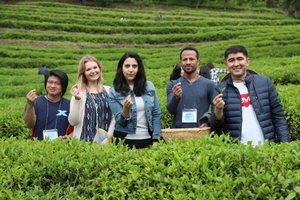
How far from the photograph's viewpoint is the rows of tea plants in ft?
54.3

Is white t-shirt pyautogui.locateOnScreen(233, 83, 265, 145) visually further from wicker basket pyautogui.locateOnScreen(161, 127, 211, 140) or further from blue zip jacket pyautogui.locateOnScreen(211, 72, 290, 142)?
wicker basket pyautogui.locateOnScreen(161, 127, 211, 140)

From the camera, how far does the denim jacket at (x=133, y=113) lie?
3.95 meters

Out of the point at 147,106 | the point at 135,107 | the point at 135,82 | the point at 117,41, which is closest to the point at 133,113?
the point at 135,107

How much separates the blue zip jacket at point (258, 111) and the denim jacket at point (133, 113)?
0.78 metres

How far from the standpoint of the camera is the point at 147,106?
4.04m

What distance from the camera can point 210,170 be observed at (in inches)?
99.5

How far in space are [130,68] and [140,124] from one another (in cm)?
74

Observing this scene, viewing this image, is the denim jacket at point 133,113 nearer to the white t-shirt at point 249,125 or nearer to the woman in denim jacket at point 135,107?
the woman in denim jacket at point 135,107

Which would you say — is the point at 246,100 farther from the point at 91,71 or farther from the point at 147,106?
the point at 91,71

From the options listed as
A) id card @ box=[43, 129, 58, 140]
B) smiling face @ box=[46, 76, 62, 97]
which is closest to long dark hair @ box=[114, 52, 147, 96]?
smiling face @ box=[46, 76, 62, 97]

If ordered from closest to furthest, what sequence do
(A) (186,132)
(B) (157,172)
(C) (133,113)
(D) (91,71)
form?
(B) (157,172) < (A) (186,132) < (C) (133,113) < (D) (91,71)

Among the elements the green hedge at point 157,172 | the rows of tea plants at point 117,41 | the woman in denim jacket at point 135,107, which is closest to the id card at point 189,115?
the woman in denim jacket at point 135,107

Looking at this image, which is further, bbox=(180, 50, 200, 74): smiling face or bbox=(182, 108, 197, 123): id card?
bbox=(180, 50, 200, 74): smiling face

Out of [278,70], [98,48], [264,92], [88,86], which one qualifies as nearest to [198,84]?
[264,92]
